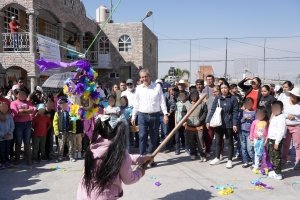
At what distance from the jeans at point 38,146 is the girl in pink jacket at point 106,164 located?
15.9 feet

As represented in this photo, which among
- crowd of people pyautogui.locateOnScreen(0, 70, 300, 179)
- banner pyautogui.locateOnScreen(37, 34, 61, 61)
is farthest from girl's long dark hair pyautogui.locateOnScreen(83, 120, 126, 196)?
banner pyautogui.locateOnScreen(37, 34, 61, 61)

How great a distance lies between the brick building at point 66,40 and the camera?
15.9 meters

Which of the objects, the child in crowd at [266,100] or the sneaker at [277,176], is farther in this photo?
the child in crowd at [266,100]

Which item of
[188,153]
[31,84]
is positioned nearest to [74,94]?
[188,153]

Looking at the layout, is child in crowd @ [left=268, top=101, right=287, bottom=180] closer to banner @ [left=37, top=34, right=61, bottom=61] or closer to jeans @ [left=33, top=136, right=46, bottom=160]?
jeans @ [left=33, top=136, right=46, bottom=160]

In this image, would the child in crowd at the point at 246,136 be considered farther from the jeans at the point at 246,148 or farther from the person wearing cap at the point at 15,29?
the person wearing cap at the point at 15,29

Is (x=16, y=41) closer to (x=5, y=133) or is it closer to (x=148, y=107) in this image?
(x=5, y=133)

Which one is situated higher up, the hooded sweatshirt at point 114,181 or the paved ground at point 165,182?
the hooded sweatshirt at point 114,181

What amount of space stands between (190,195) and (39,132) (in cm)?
389

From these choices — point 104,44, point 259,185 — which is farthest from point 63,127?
point 104,44

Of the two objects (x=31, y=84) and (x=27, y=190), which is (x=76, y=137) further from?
(x=31, y=84)

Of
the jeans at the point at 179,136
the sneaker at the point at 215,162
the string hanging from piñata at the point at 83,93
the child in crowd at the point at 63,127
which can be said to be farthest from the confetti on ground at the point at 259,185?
the child in crowd at the point at 63,127

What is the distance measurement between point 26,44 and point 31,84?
1996 millimetres

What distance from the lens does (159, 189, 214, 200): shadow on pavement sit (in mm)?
5072
